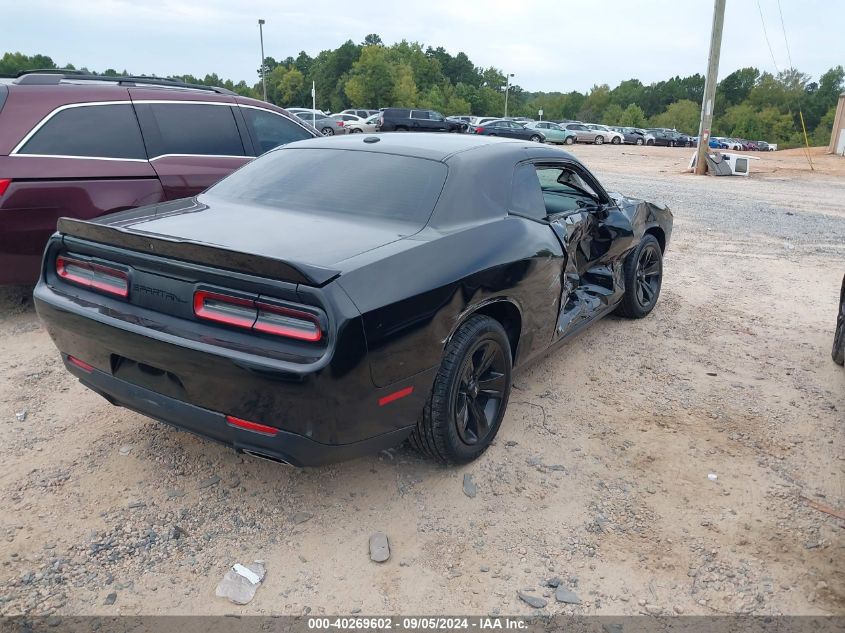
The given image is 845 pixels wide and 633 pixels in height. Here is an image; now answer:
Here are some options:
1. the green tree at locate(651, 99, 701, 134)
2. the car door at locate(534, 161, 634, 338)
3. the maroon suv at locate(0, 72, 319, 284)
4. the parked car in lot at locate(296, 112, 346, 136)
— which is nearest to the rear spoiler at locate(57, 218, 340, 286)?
the car door at locate(534, 161, 634, 338)

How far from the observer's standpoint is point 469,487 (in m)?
3.20

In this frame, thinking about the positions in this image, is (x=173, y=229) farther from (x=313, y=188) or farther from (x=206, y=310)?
(x=313, y=188)

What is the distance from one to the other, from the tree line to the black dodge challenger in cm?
7406

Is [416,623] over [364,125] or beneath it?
beneath

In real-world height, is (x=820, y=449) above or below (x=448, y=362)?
below

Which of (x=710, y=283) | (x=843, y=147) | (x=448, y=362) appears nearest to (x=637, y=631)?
(x=448, y=362)

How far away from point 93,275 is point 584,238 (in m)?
3.01

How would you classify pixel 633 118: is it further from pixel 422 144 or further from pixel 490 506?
pixel 490 506

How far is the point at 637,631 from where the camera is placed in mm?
2381

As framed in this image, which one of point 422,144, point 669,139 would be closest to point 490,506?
point 422,144

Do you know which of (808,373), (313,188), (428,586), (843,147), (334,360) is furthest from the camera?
(843,147)

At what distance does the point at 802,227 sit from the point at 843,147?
1252 inches

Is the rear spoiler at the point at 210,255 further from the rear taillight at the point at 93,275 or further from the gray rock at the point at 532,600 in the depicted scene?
the gray rock at the point at 532,600

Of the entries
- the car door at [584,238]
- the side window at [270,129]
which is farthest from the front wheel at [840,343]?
the side window at [270,129]
